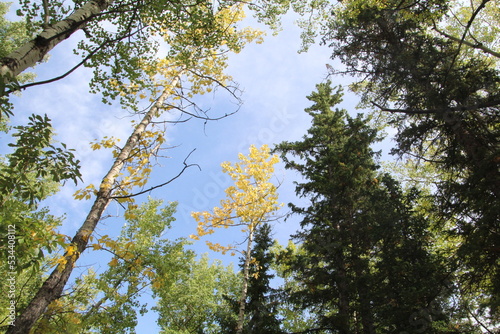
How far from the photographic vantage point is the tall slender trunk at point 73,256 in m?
2.51

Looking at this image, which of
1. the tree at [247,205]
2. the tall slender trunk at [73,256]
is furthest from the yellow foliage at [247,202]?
the tall slender trunk at [73,256]

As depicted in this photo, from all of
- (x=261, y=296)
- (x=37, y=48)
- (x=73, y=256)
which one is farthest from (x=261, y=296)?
(x=37, y=48)

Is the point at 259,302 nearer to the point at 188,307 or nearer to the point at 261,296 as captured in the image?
the point at 261,296

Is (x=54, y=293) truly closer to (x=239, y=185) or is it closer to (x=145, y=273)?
(x=145, y=273)

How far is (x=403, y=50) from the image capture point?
728 cm

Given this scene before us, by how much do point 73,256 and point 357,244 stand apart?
26.0 ft

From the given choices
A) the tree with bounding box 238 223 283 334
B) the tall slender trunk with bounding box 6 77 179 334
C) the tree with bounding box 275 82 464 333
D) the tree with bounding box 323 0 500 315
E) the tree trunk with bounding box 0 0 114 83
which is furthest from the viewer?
the tree with bounding box 238 223 283 334

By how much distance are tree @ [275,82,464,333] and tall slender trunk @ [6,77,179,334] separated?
6.49 metres

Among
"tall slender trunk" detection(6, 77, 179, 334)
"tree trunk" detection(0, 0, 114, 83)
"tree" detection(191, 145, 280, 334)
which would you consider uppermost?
"tree" detection(191, 145, 280, 334)

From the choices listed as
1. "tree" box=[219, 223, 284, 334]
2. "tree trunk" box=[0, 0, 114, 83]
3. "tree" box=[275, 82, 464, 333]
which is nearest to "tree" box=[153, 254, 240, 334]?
"tree" box=[219, 223, 284, 334]

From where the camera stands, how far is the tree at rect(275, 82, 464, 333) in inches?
253

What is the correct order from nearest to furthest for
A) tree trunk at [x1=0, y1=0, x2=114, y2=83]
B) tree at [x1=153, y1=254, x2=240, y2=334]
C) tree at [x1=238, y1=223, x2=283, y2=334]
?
1. tree trunk at [x1=0, y1=0, x2=114, y2=83]
2. tree at [x1=238, y1=223, x2=283, y2=334]
3. tree at [x1=153, y1=254, x2=240, y2=334]

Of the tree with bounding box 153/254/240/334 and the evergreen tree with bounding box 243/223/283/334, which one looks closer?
the evergreen tree with bounding box 243/223/283/334

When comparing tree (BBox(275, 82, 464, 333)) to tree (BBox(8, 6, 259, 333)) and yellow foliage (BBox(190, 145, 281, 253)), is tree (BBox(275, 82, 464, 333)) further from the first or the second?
tree (BBox(8, 6, 259, 333))
